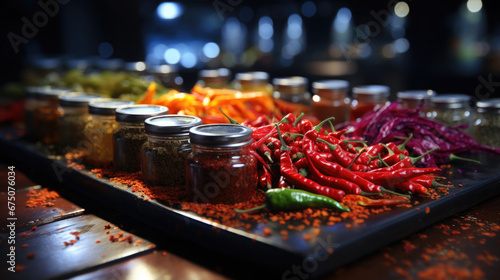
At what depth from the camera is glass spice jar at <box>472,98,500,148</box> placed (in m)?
2.17

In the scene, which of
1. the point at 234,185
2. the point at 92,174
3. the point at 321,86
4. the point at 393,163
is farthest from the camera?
the point at 321,86

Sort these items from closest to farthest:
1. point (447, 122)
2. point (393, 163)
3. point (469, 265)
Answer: point (469, 265) < point (393, 163) < point (447, 122)

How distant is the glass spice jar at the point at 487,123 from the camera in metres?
2.17

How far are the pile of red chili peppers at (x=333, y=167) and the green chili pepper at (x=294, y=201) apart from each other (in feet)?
0.24

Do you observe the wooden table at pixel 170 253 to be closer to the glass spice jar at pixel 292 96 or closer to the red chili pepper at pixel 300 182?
the red chili pepper at pixel 300 182

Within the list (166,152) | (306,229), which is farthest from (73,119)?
(306,229)

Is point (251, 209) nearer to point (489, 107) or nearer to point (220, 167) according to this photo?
point (220, 167)

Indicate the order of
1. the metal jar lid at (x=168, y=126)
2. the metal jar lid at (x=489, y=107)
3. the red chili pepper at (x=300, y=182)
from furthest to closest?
the metal jar lid at (x=489, y=107)
the metal jar lid at (x=168, y=126)
the red chili pepper at (x=300, y=182)

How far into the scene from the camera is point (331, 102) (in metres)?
2.54

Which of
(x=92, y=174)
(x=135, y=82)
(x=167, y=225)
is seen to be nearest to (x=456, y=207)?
(x=167, y=225)

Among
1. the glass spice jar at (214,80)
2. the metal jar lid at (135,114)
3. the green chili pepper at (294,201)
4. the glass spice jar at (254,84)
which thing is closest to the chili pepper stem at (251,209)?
the green chili pepper at (294,201)

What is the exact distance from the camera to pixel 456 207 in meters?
1.59

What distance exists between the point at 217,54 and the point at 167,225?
7383 mm

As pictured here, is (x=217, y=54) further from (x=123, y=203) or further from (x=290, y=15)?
(x=123, y=203)
